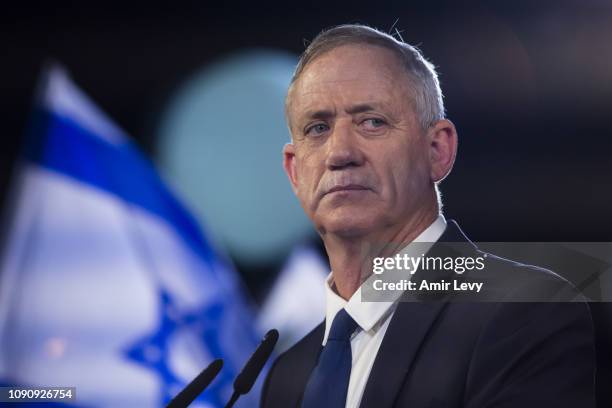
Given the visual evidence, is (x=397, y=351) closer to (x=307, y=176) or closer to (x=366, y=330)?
(x=366, y=330)

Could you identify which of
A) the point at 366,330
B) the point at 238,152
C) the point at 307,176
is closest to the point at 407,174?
the point at 307,176

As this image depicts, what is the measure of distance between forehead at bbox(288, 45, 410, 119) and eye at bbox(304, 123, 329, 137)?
4 cm

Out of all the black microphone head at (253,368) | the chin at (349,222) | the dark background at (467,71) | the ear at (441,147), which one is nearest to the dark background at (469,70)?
the dark background at (467,71)

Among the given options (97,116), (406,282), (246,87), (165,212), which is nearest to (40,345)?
(165,212)

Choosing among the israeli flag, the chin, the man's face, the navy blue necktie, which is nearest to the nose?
the man's face

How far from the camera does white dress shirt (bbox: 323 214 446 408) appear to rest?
1.61m

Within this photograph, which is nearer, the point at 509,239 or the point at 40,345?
the point at 509,239

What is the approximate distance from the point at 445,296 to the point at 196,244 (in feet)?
2.72

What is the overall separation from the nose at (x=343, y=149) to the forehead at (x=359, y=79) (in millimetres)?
62

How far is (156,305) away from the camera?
7.33ft

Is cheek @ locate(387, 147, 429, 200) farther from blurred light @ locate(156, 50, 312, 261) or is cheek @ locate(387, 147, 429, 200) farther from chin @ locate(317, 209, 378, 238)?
blurred light @ locate(156, 50, 312, 261)

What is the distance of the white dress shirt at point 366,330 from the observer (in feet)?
5.28

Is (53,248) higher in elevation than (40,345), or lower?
higher

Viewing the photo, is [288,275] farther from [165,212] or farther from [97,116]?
[97,116]
